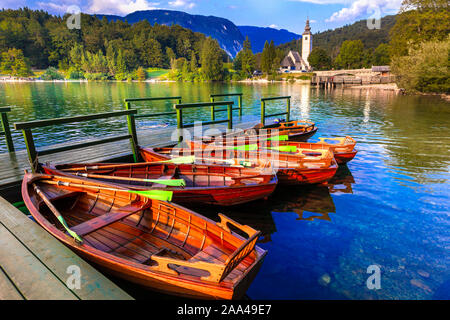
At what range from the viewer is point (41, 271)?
3.65 meters

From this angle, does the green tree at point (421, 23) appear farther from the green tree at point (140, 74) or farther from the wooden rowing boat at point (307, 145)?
the green tree at point (140, 74)

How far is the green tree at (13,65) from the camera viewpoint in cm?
12275

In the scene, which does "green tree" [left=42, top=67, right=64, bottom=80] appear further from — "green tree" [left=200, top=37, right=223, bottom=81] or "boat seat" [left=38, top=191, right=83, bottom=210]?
"boat seat" [left=38, top=191, right=83, bottom=210]

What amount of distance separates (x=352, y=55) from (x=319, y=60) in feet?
49.4

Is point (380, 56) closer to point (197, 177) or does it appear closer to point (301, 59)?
point (301, 59)

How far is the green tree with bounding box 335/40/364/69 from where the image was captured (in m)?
101

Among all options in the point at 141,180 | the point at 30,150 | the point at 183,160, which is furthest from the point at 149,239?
the point at 30,150

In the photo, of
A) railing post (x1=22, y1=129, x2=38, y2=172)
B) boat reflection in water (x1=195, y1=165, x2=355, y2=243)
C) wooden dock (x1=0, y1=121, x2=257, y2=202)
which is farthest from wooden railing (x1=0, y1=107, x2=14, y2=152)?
boat reflection in water (x1=195, y1=165, x2=355, y2=243)

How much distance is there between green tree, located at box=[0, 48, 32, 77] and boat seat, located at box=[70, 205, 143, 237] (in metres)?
155

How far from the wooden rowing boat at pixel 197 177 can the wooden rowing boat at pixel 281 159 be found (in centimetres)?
70
